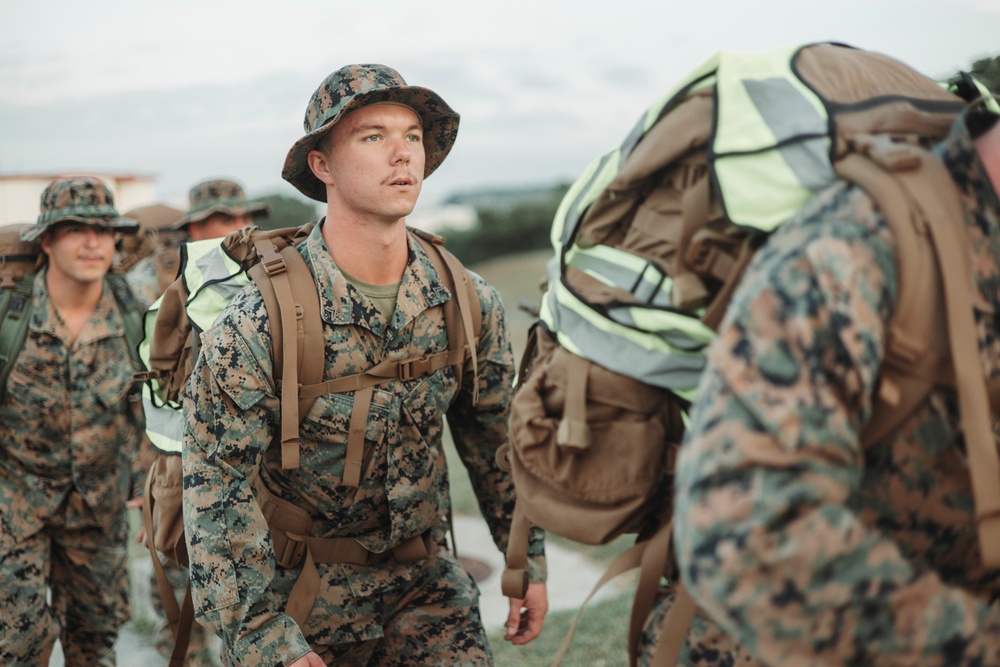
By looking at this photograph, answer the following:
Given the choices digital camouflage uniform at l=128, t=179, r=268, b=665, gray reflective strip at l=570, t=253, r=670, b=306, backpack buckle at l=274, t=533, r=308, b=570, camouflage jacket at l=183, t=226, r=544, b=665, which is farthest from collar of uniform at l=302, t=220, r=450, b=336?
digital camouflage uniform at l=128, t=179, r=268, b=665

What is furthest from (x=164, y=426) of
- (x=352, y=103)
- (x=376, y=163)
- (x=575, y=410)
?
(x=575, y=410)

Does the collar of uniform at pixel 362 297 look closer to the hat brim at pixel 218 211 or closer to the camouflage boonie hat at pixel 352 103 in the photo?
the camouflage boonie hat at pixel 352 103

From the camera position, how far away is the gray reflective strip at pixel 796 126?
1.79 metres

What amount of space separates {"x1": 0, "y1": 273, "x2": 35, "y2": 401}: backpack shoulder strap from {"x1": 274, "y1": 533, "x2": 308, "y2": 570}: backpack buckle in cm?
257

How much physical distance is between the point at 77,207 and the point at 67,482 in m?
1.52

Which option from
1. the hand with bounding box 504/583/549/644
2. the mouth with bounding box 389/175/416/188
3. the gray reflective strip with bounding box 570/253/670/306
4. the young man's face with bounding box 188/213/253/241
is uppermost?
the gray reflective strip with bounding box 570/253/670/306

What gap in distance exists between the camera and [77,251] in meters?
5.43

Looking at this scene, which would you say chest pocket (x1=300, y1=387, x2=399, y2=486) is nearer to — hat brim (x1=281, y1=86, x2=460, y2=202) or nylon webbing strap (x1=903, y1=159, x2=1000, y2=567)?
hat brim (x1=281, y1=86, x2=460, y2=202)

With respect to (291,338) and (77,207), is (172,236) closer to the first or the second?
(77,207)

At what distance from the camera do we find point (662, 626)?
7.48 ft


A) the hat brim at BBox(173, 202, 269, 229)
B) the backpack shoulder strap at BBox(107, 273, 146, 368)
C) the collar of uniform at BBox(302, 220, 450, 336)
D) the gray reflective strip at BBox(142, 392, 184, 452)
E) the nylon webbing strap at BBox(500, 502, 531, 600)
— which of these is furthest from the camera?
the hat brim at BBox(173, 202, 269, 229)

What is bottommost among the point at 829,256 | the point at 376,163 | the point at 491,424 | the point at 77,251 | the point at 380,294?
the point at 77,251

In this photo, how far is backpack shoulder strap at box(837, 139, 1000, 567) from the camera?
1.62m

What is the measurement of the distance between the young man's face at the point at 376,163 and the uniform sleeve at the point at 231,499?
590 mm
